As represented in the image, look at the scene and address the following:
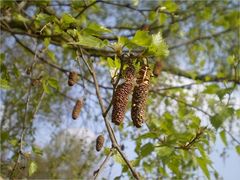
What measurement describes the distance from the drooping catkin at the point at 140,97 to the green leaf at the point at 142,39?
6 centimetres

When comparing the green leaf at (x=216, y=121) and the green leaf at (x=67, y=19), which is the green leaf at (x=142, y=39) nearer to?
the green leaf at (x=67, y=19)

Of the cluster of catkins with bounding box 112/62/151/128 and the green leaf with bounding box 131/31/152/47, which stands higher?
the green leaf with bounding box 131/31/152/47

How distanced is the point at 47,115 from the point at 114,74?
4.71 m

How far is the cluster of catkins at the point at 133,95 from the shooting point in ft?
3.70

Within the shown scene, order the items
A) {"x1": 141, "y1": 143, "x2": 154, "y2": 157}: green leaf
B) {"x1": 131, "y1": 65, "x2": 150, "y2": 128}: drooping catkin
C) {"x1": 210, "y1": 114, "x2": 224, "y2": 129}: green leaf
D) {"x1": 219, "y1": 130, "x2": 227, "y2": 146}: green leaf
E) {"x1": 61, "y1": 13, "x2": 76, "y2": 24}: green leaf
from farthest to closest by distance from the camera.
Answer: {"x1": 219, "y1": 130, "x2": 227, "y2": 146}: green leaf
{"x1": 141, "y1": 143, "x2": 154, "y2": 157}: green leaf
{"x1": 210, "y1": 114, "x2": 224, "y2": 129}: green leaf
{"x1": 61, "y1": 13, "x2": 76, "y2": 24}: green leaf
{"x1": 131, "y1": 65, "x2": 150, "y2": 128}: drooping catkin

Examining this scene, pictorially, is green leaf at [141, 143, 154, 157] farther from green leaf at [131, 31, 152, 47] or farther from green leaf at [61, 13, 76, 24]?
green leaf at [131, 31, 152, 47]

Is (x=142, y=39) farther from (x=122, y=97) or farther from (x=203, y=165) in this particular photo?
(x=203, y=165)

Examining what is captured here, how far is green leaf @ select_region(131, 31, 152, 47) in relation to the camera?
45.6 inches

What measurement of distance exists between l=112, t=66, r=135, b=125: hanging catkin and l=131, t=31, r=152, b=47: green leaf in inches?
2.6

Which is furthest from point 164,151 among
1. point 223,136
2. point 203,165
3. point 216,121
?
point 223,136

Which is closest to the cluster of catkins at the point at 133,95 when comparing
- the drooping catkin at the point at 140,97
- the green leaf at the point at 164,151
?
the drooping catkin at the point at 140,97

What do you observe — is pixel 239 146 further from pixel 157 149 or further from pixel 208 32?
pixel 208 32

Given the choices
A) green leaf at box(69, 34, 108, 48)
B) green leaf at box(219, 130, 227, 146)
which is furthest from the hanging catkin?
green leaf at box(219, 130, 227, 146)

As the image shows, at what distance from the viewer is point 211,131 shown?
205 centimetres
